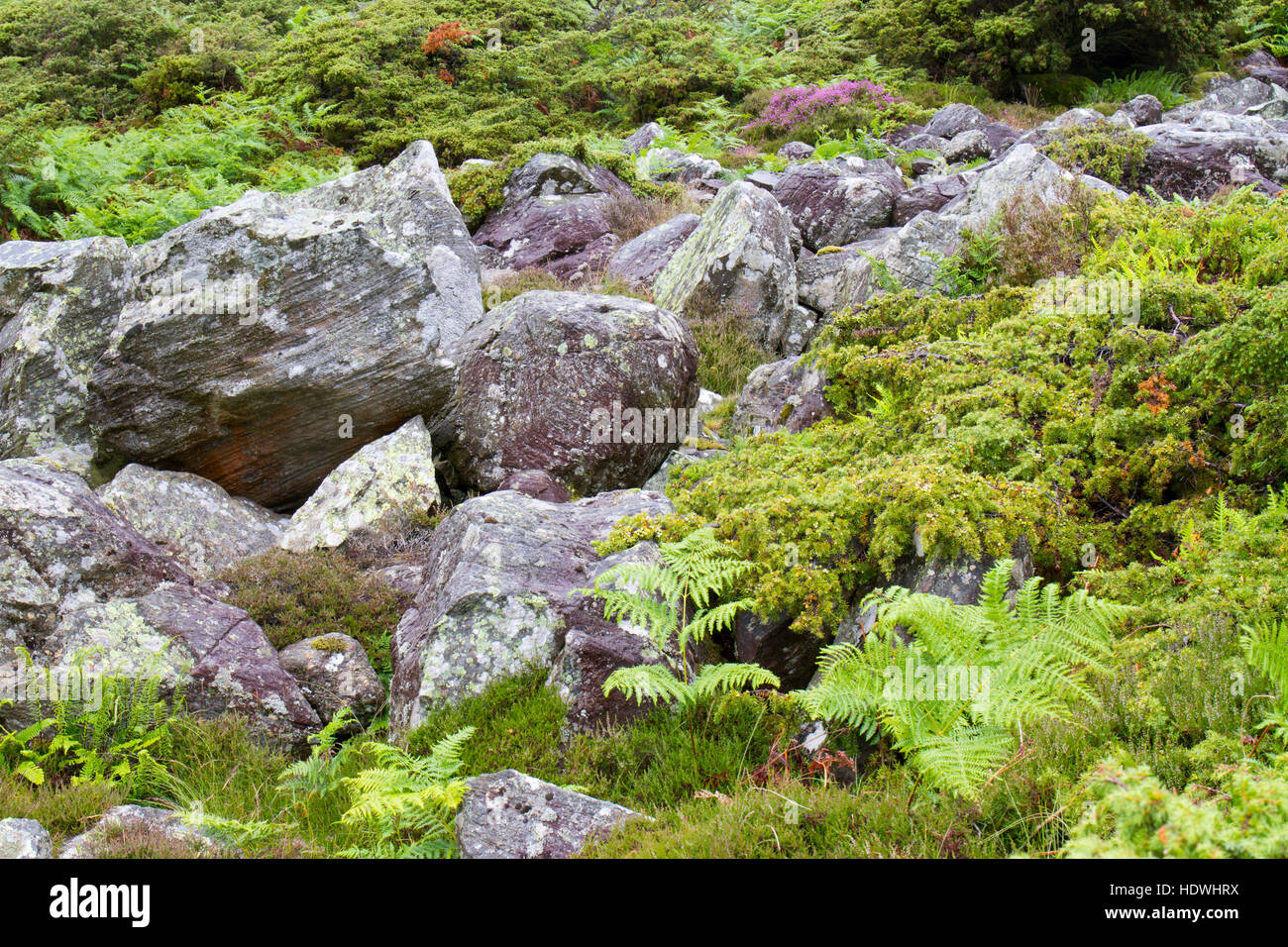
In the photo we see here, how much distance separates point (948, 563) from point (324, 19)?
24216 mm

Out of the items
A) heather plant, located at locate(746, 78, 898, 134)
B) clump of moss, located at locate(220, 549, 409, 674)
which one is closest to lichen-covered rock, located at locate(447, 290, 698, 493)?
clump of moss, located at locate(220, 549, 409, 674)

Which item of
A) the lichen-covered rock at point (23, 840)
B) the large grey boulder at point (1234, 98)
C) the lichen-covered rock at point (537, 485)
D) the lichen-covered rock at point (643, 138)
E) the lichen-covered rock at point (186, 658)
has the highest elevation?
the large grey boulder at point (1234, 98)

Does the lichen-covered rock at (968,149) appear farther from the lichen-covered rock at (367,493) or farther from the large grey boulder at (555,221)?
the lichen-covered rock at (367,493)

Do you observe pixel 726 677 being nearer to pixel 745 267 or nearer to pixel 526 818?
pixel 526 818

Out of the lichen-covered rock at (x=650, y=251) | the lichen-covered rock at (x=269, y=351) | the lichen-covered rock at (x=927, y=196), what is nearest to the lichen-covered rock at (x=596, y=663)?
the lichen-covered rock at (x=269, y=351)

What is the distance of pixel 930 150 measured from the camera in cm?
1670

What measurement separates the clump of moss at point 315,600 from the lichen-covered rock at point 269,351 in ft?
6.47

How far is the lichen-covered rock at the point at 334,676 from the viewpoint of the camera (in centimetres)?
637

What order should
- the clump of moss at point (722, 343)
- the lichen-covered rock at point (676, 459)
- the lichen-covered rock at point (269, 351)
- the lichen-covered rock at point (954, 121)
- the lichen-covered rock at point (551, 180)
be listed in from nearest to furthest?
the lichen-covered rock at point (269, 351), the lichen-covered rock at point (676, 459), the clump of moss at point (722, 343), the lichen-covered rock at point (551, 180), the lichen-covered rock at point (954, 121)

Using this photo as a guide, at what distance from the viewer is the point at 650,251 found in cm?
1353

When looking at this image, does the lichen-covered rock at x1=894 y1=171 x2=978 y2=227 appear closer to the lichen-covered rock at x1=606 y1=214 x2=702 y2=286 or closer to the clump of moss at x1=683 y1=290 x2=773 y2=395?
the lichen-covered rock at x1=606 y1=214 x2=702 y2=286

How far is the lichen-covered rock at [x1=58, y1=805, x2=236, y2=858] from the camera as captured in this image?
4051 mm

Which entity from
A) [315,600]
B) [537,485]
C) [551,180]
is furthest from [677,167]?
[315,600]

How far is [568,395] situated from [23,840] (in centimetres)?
612
